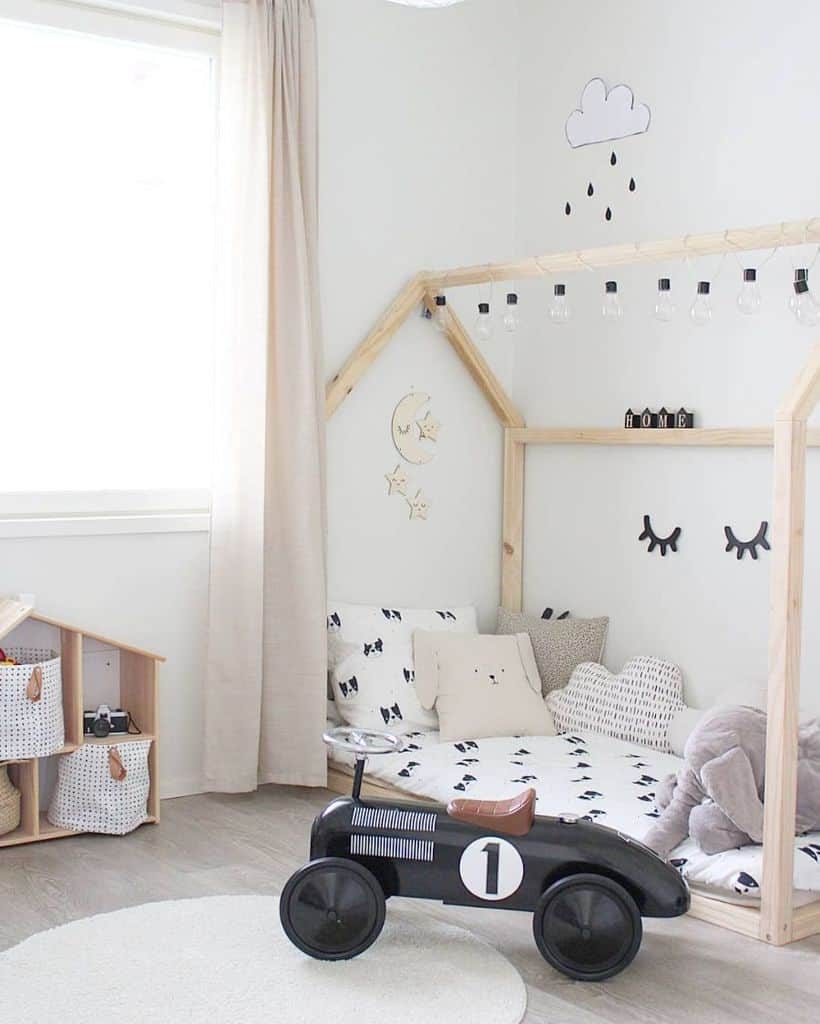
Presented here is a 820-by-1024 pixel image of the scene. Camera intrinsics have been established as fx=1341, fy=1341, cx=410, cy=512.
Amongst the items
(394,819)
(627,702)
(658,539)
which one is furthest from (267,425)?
(394,819)

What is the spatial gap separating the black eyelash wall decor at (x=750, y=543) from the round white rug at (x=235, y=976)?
1.54 metres

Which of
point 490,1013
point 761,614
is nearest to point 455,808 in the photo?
point 490,1013

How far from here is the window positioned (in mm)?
3701

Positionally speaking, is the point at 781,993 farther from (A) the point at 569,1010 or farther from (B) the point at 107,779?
(B) the point at 107,779

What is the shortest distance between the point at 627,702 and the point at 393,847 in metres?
1.49

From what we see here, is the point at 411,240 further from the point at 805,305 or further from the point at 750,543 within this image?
the point at 805,305

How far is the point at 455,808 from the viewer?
2805 mm

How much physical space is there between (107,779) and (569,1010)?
153 centimetres

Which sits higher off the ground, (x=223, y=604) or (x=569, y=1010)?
(x=223, y=604)

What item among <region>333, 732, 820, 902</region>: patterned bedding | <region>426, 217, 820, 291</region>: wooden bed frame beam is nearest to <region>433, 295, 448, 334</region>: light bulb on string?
<region>426, 217, 820, 291</region>: wooden bed frame beam

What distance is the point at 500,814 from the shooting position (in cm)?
278

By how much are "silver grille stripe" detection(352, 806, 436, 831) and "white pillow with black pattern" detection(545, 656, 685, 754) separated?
1.36 metres

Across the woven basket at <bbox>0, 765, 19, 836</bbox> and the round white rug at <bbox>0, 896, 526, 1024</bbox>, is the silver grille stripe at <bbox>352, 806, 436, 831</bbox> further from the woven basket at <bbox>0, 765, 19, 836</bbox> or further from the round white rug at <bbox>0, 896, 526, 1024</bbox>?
the woven basket at <bbox>0, 765, 19, 836</bbox>

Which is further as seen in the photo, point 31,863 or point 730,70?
point 730,70
